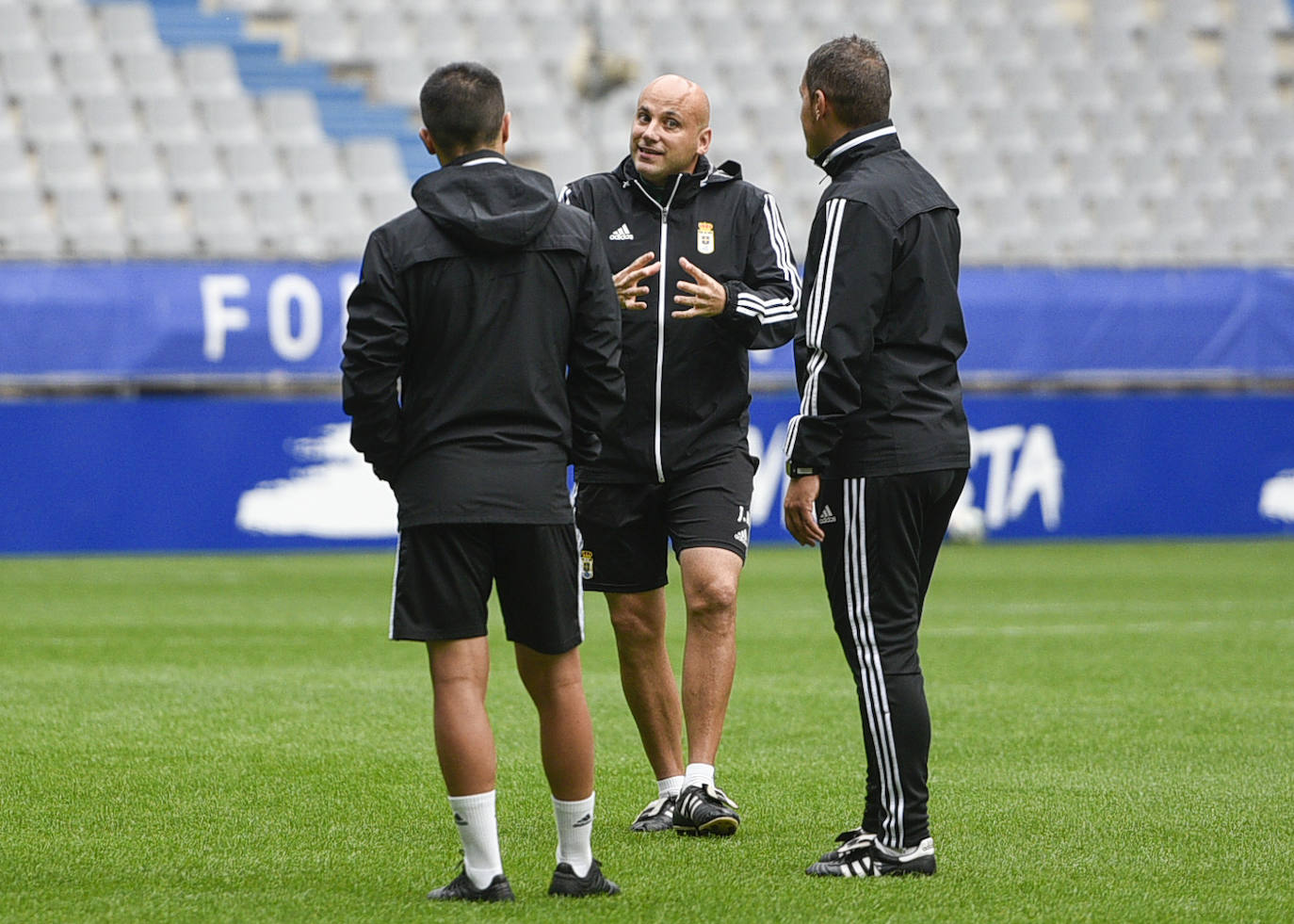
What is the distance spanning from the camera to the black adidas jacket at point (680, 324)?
5.02 meters

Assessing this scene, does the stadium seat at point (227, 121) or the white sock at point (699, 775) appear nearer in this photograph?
the white sock at point (699, 775)

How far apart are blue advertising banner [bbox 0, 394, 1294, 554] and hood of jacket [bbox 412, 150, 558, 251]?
11.4 meters

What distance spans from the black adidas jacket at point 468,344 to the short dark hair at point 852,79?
76 centimetres

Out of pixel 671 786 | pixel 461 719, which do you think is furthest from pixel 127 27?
pixel 461 719

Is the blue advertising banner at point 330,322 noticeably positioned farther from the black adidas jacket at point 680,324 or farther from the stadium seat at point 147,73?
the black adidas jacket at point 680,324

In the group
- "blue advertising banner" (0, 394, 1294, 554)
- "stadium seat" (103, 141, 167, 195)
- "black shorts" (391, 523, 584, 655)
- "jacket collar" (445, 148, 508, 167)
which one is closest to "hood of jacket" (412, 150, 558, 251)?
"jacket collar" (445, 148, 508, 167)

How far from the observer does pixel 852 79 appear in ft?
13.9

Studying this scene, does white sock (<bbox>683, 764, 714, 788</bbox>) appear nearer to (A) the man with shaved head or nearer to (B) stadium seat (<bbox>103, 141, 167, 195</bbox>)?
(A) the man with shaved head

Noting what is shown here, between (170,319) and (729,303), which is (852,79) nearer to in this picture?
(729,303)

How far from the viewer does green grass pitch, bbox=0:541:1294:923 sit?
3.97 meters

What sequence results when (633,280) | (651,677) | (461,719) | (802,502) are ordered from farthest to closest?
(651,677) < (633,280) < (802,502) < (461,719)

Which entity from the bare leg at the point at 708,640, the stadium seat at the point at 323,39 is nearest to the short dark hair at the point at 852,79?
the bare leg at the point at 708,640

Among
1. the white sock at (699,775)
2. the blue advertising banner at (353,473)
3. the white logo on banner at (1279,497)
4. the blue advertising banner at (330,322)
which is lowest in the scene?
the white logo on banner at (1279,497)

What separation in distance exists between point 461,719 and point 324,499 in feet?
39.1
